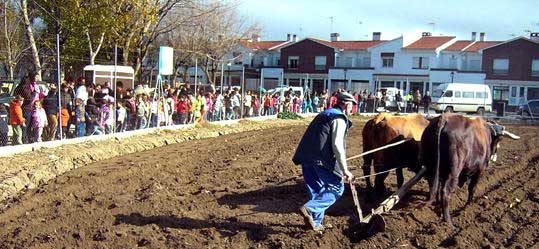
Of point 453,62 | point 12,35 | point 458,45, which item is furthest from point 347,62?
point 12,35

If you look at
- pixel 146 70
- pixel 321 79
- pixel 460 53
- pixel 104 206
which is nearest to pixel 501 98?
pixel 460 53

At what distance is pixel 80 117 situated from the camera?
15.7 meters

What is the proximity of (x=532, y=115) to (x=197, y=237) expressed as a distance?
30771 millimetres

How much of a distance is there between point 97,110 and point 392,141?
937 centimetres

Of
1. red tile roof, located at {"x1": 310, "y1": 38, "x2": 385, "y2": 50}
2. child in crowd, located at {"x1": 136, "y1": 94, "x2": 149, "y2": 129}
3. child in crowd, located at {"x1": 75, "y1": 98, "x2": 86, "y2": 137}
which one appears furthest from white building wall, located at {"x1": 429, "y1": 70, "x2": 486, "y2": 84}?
child in crowd, located at {"x1": 75, "y1": 98, "x2": 86, "y2": 137}

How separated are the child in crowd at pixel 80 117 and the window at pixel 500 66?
171 ft

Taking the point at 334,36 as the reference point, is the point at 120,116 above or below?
below

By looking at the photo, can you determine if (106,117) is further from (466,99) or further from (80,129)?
(466,99)

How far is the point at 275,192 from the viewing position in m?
10.0

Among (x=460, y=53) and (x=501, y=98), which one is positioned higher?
(x=460, y=53)

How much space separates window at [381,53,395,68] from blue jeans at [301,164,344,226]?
5852cm

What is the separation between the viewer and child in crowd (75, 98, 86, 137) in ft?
51.3

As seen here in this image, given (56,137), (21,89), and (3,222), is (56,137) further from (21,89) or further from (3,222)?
(3,222)

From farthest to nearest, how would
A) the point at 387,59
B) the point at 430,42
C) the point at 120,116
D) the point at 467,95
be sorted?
the point at 387,59 → the point at 430,42 → the point at 467,95 → the point at 120,116
